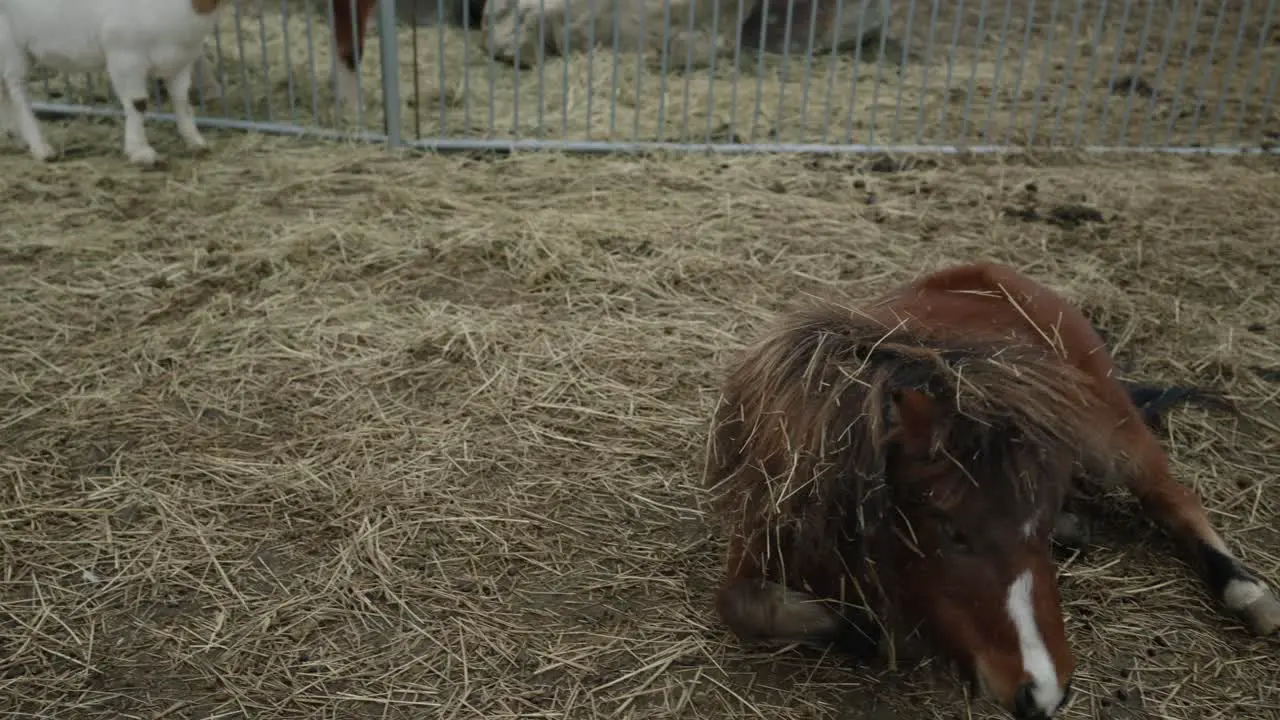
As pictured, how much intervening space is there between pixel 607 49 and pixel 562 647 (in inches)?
206

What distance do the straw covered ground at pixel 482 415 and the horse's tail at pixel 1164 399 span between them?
2.2 inches

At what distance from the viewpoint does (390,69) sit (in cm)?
548

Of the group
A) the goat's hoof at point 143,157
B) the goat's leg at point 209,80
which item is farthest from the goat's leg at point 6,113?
the goat's leg at point 209,80

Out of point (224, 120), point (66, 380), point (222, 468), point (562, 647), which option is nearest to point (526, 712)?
point (562, 647)

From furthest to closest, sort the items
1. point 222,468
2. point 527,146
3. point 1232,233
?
1. point 527,146
2. point 1232,233
3. point 222,468

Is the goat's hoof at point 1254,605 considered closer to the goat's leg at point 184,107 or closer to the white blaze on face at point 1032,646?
the white blaze on face at point 1032,646

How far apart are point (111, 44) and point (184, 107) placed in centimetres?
48

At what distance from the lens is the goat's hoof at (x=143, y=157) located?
514cm

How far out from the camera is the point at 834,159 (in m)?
5.59

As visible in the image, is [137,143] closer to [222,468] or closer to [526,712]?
[222,468]

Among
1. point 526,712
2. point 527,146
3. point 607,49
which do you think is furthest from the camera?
point 607,49

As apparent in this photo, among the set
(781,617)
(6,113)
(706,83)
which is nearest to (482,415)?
(781,617)

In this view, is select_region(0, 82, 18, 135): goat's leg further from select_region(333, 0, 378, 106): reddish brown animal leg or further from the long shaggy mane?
the long shaggy mane

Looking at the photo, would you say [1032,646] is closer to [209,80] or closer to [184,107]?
[184,107]
